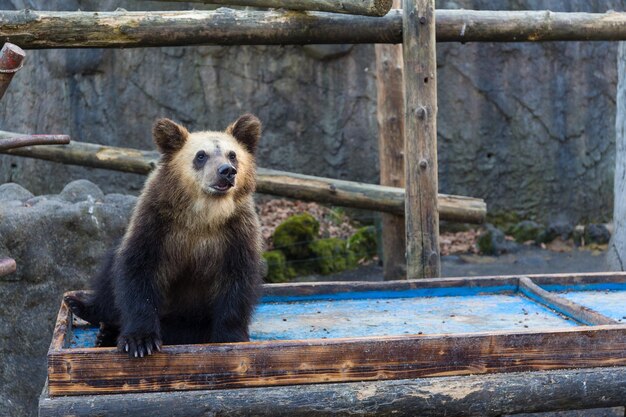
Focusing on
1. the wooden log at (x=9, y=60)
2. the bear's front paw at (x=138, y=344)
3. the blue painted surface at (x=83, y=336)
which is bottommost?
the blue painted surface at (x=83, y=336)

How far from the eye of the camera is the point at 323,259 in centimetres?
988

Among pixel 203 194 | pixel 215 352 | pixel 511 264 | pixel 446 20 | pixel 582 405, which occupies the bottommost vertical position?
pixel 511 264

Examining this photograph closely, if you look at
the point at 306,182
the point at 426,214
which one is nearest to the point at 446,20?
the point at 426,214

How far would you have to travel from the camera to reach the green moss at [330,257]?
9.85 m

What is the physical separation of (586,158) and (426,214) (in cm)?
604

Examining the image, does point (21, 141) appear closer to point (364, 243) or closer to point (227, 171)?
point (227, 171)

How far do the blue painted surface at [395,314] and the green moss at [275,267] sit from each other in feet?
13.7

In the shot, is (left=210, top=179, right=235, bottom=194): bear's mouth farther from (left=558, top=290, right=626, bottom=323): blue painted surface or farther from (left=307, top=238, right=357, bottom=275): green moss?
(left=307, top=238, right=357, bottom=275): green moss

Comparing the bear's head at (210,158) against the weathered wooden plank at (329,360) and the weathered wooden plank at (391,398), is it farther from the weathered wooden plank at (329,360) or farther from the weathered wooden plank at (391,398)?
the weathered wooden plank at (391,398)

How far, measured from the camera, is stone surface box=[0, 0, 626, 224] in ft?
35.4

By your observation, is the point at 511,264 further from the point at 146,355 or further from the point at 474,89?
the point at 146,355

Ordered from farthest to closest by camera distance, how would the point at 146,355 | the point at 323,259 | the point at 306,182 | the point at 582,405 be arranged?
the point at 323,259 → the point at 306,182 → the point at 582,405 → the point at 146,355

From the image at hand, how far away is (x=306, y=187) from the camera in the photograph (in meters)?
7.87

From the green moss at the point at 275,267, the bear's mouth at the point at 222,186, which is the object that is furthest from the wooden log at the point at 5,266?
the green moss at the point at 275,267
